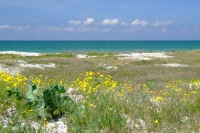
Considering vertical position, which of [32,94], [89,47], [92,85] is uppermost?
[32,94]

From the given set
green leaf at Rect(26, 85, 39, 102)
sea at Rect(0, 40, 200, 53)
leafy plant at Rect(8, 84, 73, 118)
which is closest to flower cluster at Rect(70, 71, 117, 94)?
leafy plant at Rect(8, 84, 73, 118)

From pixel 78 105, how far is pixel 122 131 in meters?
1.77

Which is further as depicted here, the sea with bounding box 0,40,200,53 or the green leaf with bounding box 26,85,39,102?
the sea with bounding box 0,40,200,53

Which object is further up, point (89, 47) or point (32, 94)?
point (32, 94)

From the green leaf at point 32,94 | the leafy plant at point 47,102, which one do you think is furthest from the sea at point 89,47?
the leafy plant at point 47,102

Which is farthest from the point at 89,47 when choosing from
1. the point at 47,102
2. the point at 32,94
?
the point at 47,102

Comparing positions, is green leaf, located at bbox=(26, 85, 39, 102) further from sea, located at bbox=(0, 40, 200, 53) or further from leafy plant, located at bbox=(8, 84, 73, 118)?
sea, located at bbox=(0, 40, 200, 53)

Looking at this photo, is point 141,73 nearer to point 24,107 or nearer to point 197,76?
point 197,76

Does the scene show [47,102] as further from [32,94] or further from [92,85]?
[92,85]

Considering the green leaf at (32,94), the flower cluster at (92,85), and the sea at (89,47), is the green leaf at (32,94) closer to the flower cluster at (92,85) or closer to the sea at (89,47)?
the flower cluster at (92,85)

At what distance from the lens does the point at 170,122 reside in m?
6.27

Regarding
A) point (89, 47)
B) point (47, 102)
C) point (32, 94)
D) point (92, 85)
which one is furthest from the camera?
point (89, 47)

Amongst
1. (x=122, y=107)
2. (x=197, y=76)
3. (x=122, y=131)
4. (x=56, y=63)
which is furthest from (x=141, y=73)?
(x=122, y=131)

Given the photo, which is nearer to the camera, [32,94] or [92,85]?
[32,94]
